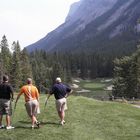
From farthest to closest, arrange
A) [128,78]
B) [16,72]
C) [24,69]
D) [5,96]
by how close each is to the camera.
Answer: [24,69], [16,72], [128,78], [5,96]

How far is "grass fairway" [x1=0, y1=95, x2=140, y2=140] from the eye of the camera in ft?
84.2

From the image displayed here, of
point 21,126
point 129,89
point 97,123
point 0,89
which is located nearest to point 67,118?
point 97,123

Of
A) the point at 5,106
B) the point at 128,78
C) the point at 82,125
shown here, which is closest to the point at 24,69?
the point at 128,78

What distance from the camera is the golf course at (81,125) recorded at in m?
25.7

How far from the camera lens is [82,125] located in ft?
95.3

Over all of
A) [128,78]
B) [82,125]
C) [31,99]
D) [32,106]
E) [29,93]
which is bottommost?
[82,125]

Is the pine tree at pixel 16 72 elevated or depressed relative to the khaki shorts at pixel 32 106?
elevated

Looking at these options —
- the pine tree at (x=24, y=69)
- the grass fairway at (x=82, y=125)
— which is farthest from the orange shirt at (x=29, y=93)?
the pine tree at (x=24, y=69)

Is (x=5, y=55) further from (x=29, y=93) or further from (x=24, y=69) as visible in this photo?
(x=29, y=93)

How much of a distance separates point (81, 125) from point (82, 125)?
65mm

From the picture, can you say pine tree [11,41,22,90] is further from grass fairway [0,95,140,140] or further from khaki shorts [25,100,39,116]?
khaki shorts [25,100,39,116]

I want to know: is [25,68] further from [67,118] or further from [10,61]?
[67,118]

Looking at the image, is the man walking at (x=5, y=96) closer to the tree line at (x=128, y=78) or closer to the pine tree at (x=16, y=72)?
the tree line at (x=128, y=78)

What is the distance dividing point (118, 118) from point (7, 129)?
352 inches
